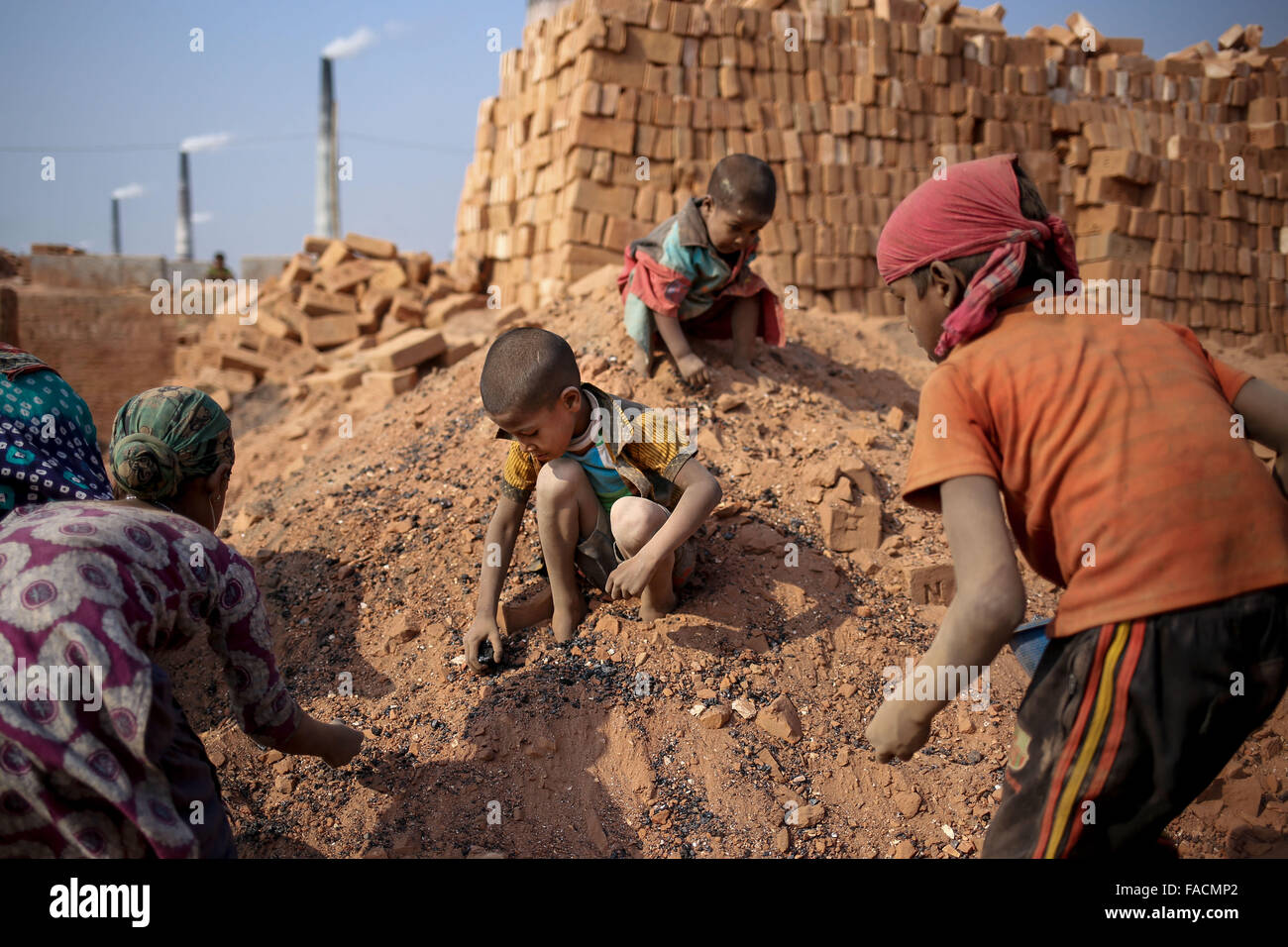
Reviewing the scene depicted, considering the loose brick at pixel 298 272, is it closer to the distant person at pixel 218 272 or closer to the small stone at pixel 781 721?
the distant person at pixel 218 272

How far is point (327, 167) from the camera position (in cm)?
1781

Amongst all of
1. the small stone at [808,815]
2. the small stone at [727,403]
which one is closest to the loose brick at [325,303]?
the small stone at [727,403]

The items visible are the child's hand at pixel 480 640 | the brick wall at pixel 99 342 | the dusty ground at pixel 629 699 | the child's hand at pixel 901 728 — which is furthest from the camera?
the brick wall at pixel 99 342

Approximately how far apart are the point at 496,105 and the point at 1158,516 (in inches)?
350

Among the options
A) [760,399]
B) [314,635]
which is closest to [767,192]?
[760,399]

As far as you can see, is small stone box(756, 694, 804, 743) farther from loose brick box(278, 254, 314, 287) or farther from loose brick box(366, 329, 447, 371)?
loose brick box(278, 254, 314, 287)

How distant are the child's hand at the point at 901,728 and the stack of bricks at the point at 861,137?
6.35 metres

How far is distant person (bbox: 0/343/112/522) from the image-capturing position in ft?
8.37

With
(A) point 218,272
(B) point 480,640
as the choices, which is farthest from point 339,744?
(A) point 218,272

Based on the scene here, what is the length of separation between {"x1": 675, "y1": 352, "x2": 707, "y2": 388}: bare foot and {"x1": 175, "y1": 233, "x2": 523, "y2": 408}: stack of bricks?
13.9ft

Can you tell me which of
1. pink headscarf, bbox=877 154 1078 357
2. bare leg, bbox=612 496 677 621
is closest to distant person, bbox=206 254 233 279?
bare leg, bbox=612 496 677 621

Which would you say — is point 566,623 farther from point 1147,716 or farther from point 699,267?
point 699,267

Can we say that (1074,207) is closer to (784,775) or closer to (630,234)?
(630,234)

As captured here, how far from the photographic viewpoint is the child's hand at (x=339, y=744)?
2.45 meters
